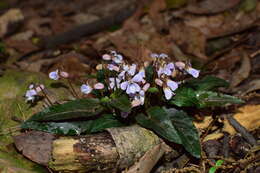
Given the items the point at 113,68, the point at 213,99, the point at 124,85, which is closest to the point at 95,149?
the point at 124,85

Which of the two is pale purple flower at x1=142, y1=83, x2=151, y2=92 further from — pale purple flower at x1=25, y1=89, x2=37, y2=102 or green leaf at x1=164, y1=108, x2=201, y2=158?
pale purple flower at x1=25, y1=89, x2=37, y2=102

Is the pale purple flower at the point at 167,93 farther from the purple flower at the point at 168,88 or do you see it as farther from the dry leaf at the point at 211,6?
the dry leaf at the point at 211,6

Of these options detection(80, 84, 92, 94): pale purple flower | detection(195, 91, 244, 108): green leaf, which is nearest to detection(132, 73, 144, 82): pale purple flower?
detection(80, 84, 92, 94): pale purple flower

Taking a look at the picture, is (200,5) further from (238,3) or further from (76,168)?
(76,168)

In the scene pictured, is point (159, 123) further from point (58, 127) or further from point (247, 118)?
point (247, 118)

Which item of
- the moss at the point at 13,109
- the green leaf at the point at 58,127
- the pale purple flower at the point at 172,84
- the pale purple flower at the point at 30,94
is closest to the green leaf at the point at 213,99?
the pale purple flower at the point at 172,84
